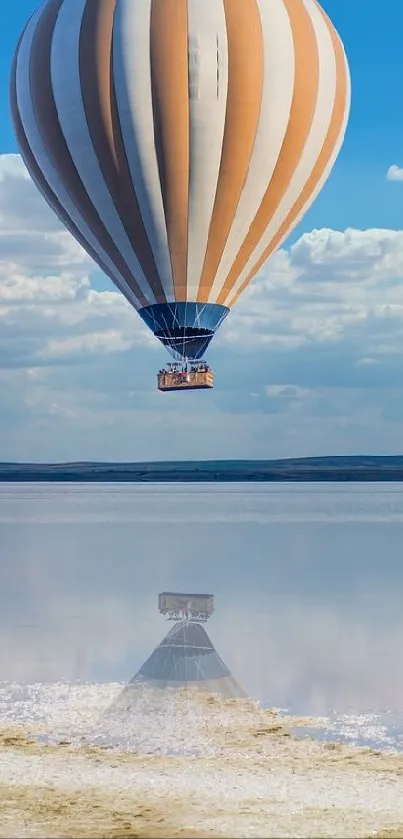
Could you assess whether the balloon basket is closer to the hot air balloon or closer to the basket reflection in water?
the hot air balloon

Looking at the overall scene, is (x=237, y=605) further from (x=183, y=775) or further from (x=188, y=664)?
(x=183, y=775)

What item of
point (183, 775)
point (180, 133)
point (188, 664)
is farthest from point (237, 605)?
point (183, 775)

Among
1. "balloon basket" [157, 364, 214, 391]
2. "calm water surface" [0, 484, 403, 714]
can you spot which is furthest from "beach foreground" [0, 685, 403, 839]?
"balloon basket" [157, 364, 214, 391]

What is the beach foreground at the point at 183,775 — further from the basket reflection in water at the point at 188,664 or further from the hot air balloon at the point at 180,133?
the hot air balloon at the point at 180,133

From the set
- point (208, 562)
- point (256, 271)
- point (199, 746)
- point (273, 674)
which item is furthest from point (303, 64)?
point (199, 746)

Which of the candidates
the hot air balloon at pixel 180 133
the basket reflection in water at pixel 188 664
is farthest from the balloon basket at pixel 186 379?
the basket reflection in water at pixel 188 664
